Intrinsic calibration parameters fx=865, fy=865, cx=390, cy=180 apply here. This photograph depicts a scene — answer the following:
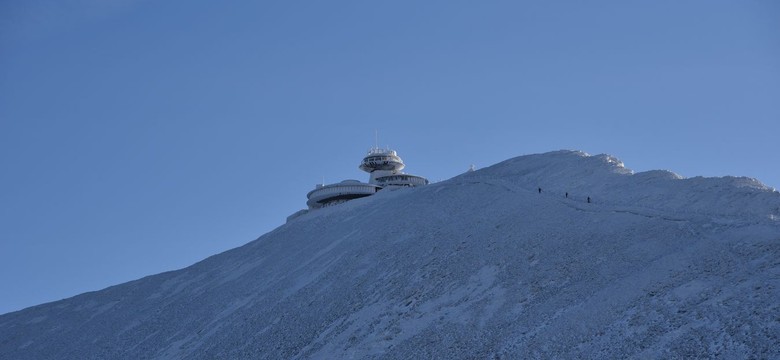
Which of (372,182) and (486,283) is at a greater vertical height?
(372,182)

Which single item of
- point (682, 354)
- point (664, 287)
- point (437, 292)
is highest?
point (437, 292)

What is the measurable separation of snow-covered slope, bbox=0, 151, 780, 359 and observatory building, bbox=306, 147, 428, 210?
6826 mm

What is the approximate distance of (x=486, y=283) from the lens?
112ft

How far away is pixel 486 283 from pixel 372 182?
47627mm

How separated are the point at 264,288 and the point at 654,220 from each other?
77.1 ft

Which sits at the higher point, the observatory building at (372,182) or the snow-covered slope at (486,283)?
the observatory building at (372,182)

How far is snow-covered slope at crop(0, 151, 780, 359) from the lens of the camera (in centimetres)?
2577

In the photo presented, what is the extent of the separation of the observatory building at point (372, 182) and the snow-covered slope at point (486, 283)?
683 centimetres

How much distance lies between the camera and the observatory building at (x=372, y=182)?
71.1 metres

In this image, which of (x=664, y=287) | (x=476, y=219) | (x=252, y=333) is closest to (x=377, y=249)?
(x=476, y=219)

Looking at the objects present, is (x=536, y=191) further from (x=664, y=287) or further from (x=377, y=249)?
(x=664, y=287)

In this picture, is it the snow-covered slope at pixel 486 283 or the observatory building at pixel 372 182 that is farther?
the observatory building at pixel 372 182

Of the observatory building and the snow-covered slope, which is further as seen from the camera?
the observatory building

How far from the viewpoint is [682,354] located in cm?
2277
